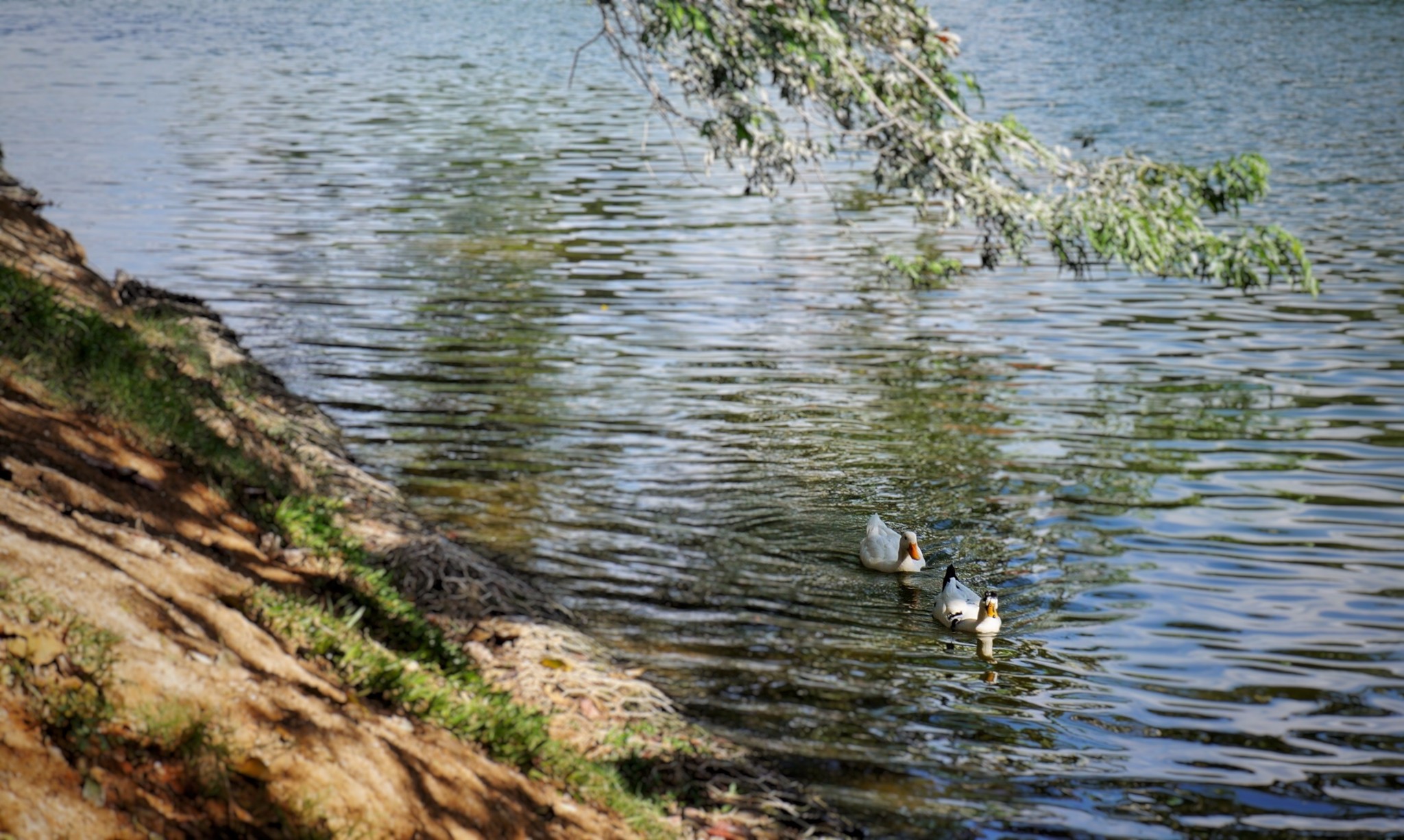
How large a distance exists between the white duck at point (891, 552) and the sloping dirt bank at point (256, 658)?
2.31m

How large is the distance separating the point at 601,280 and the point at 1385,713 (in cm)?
1244

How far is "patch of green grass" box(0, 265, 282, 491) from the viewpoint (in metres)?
7.14

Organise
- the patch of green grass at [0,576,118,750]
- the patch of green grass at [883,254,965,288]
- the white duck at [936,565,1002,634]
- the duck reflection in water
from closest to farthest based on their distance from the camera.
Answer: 1. the patch of green grass at [0,576,118,750]
2. the duck reflection in water
3. the white duck at [936,565,1002,634]
4. the patch of green grass at [883,254,965,288]

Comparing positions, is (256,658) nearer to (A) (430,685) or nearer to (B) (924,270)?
(A) (430,685)

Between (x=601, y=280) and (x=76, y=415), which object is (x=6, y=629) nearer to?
(x=76, y=415)

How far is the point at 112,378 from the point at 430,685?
2.91 metres

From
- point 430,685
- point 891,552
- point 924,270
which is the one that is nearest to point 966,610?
point 891,552

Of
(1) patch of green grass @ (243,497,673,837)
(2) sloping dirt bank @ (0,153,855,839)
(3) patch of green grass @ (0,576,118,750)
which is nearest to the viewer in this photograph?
(3) patch of green grass @ (0,576,118,750)

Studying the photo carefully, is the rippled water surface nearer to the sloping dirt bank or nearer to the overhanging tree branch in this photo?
the sloping dirt bank

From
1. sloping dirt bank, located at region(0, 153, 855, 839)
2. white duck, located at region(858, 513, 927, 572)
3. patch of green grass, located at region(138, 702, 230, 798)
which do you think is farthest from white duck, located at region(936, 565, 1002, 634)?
patch of green grass, located at region(138, 702, 230, 798)

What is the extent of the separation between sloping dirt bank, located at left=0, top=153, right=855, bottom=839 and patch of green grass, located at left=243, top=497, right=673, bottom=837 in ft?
0.05

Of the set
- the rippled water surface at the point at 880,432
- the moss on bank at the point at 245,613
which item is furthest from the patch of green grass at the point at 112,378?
the rippled water surface at the point at 880,432

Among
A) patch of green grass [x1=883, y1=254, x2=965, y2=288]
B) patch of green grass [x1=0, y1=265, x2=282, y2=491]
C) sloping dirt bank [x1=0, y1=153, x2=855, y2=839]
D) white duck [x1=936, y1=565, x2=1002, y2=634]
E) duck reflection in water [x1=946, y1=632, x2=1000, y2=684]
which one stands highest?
patch of green grass [x1=883, y1=254, x2=965, y2=288]

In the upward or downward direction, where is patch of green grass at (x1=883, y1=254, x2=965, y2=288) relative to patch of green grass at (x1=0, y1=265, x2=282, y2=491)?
upward
